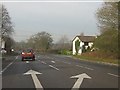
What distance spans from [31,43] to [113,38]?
361ft

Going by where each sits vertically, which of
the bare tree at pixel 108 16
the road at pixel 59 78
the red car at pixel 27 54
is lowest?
the road at pixel 59 78

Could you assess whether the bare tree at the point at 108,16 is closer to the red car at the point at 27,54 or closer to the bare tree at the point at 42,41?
the red car at the point at 27,54

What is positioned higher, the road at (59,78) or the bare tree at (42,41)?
the bare tree at (42,41)

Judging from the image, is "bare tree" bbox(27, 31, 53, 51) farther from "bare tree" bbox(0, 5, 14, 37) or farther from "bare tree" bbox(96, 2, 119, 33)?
"bare tree" bbox(96, 2, 119, 33)

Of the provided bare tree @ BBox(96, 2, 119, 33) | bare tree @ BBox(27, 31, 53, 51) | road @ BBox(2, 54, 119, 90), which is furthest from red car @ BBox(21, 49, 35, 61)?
bare tree @ BBox(27, 31, 53, 51)

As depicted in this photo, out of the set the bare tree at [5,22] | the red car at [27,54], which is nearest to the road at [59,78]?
the red car at [27,54]

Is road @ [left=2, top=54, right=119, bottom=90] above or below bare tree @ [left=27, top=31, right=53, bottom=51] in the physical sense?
below

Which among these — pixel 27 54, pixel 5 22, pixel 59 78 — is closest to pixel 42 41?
pixel 5 22

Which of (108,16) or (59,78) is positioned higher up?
(108,16)

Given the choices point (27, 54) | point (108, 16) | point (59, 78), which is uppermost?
point (108, 16)

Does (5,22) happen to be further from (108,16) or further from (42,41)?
(42,41)

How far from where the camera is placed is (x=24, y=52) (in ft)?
A: 152

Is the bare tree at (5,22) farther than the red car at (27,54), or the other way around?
the bare tree at (5,22)

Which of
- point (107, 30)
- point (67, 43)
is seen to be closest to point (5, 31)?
point (107, 30)
